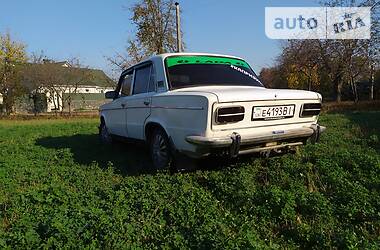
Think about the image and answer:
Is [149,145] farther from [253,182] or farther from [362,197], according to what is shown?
[362,197]

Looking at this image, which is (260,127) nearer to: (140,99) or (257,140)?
(257,140)

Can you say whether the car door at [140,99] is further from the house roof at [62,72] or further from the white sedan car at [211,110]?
the house roof at [62,72]

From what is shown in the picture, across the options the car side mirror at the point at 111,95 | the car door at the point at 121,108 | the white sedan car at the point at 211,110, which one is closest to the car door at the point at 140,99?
the white sedan car at the point at 211,110

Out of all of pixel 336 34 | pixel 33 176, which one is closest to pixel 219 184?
pixel 33 176

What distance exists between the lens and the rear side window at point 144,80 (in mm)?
5699

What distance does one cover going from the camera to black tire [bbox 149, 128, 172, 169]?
504 centimetres

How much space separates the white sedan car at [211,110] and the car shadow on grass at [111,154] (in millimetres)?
532

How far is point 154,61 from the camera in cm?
559

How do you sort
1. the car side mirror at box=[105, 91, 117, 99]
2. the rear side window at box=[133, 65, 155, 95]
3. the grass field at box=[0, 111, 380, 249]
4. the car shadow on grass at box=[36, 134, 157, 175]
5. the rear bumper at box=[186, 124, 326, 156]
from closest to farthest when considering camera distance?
the grass field at box=[0, 111, 380, 249] < the rear bumper at box=[186, 124, 326, 156] < the rear side window at box=[133, 65, 155, 95] < the car shadow on grass at box=[36, 134, 157, 175] < the car side mirror at box=[105, 91, 117, 99]

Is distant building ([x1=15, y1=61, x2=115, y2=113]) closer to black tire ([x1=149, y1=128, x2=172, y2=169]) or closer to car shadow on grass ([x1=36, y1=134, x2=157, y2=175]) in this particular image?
car shadow on grass ([x1=36, y1=134, x2=157, y2=175])

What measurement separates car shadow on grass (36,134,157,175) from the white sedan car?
0.53 m

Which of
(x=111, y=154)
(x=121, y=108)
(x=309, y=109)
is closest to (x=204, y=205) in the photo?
(x=309, y=109)

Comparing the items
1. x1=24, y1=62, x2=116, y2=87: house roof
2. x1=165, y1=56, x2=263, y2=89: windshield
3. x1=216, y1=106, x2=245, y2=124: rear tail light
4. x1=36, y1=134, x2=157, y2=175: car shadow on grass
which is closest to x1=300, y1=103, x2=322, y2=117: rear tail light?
x1=165, y1=56, x2=263, y2=89: windshield

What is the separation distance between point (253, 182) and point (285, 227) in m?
1.21
